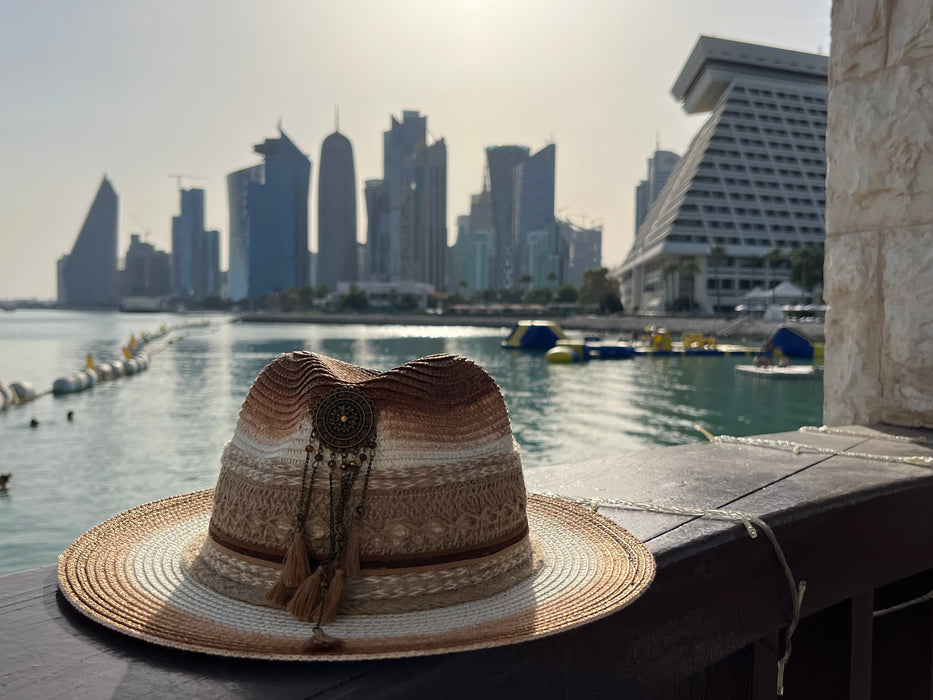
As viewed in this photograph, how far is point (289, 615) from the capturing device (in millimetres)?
1069

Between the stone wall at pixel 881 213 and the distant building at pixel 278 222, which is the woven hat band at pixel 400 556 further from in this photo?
the distant building at pixel 278 222

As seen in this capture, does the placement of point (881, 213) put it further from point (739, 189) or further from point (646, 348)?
point (739, 189)

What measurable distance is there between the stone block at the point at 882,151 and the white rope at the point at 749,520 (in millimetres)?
2149

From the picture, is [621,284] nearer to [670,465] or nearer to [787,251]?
[787,251]

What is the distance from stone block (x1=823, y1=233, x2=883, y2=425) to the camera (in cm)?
332

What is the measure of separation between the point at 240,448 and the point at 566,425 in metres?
14.7

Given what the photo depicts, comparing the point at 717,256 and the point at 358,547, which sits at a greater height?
the point at 717,256

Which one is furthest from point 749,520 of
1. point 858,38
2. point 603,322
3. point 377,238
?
point 377,238

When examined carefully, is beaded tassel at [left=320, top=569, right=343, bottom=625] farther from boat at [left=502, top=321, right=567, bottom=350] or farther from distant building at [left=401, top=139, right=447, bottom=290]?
distant building at [left=401, top=139, right=447, bottom=290]

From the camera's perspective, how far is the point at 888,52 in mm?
3197

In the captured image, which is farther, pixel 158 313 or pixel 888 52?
pixel 158 313

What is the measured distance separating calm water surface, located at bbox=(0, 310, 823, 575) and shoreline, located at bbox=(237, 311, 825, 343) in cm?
2092

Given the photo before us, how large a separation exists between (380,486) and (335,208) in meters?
199

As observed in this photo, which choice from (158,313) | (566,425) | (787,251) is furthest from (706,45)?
(158,313)
